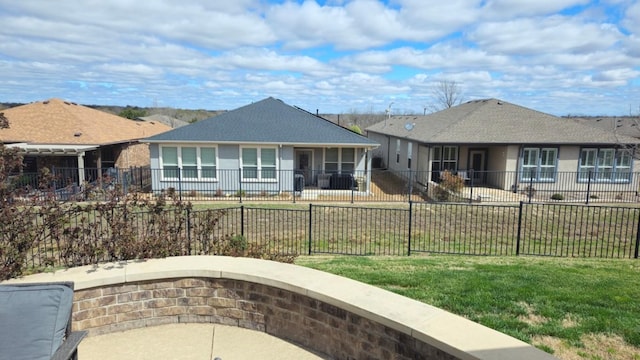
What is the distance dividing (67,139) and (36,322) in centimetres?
2246

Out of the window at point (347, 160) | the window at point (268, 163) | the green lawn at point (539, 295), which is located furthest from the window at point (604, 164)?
the green lawn at point (539, 295)

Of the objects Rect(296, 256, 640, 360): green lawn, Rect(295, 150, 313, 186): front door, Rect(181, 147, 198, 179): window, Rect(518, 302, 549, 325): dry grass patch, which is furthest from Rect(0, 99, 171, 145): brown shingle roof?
Rect(518, 302, 549, 325): dry grass patch

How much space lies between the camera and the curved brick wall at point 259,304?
3742mm

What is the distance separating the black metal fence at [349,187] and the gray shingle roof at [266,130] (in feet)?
5.54

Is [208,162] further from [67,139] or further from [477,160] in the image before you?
[477,160]

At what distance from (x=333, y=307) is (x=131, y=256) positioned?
2880 millimetres

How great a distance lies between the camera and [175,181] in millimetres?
21984

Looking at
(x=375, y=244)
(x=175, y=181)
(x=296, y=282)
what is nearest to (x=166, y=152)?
(x=175, y=181)

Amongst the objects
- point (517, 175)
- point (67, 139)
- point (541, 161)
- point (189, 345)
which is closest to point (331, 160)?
point (517, 175)

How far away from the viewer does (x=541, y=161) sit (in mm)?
24266

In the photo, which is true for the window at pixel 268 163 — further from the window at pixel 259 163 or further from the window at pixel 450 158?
the window at pixel 450 158

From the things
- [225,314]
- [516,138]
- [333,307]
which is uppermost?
[516,138]

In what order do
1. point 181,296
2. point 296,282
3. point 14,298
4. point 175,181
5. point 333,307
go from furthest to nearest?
point 175,181 → point 181,296 → point 296,282 → point 333,307 → point 14,298

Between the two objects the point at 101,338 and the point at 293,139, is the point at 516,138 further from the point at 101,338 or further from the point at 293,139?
the point at 101,338
